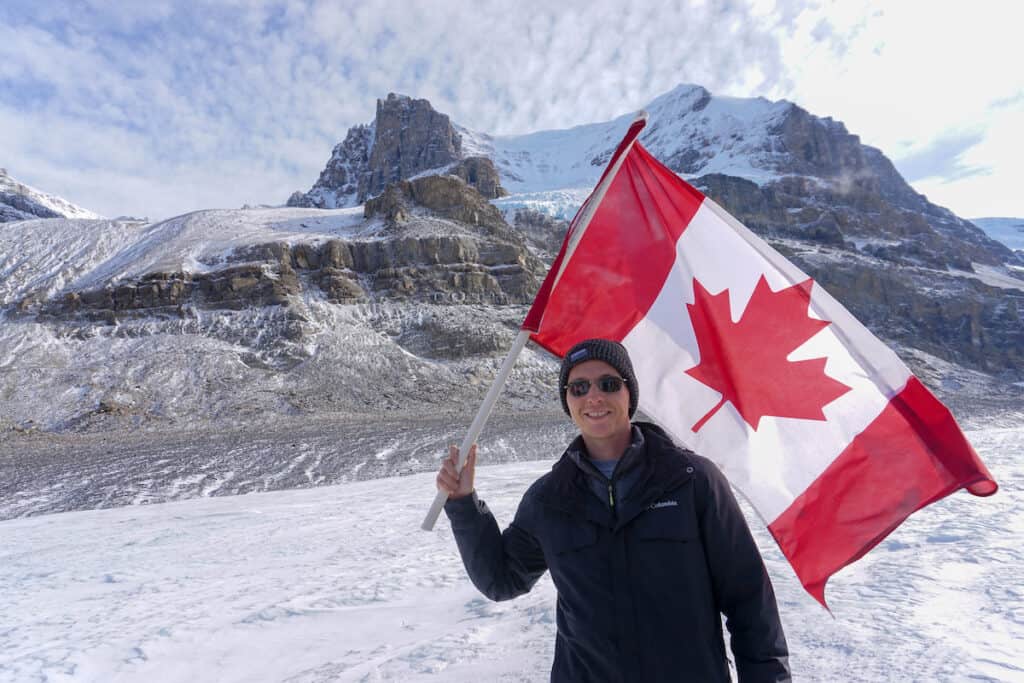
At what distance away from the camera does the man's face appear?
6.48ft

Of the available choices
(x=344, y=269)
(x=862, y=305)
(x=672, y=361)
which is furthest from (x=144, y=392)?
(x=862, y=305)

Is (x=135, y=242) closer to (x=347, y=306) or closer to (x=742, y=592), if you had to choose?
(x=347, y=306)

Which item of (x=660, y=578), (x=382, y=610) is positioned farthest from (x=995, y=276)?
(x=660, y=578)

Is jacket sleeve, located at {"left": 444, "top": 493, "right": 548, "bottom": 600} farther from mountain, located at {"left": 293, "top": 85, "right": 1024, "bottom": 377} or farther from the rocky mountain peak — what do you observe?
the rocky mountain peak

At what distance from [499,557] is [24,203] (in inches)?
6917

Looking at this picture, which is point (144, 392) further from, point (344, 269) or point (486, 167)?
point (486, 167)

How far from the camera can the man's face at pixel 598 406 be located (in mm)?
1974

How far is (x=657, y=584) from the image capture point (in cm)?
171

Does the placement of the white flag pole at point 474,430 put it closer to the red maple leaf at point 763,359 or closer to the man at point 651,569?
the man at point 651,569

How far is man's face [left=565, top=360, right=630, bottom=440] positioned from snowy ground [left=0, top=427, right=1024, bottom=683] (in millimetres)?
2471

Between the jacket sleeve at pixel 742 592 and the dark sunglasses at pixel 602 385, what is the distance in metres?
0.50

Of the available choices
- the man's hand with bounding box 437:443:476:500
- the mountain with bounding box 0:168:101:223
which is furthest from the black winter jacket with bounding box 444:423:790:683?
the mountain with bounding box 0:168:101:223

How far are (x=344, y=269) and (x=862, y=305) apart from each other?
6748 centimetres

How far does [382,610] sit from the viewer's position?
4852 millimetres
